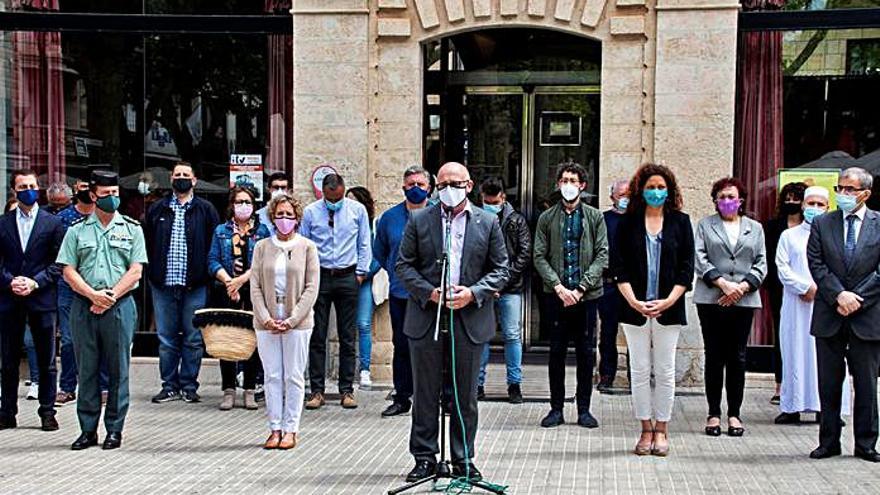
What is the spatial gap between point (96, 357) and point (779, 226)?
20.0 feet

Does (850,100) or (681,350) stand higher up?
(850,100)

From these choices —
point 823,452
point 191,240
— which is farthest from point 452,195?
point 191,240

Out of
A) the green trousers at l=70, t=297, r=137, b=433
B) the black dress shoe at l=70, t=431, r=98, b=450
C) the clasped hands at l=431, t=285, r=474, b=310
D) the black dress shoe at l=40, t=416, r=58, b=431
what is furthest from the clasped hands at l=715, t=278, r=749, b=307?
the black dress shoe at l=40, t=416, r=58, b=431

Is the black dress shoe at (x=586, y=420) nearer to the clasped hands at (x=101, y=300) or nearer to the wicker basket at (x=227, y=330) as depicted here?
the wicker basket at (x=227, y=330)

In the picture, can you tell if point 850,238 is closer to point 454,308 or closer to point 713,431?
point 713,431

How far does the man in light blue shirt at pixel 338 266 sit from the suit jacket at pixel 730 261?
321 cm

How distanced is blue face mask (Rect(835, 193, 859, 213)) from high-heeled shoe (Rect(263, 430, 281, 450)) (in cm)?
465

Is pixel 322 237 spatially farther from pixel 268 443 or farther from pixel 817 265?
pixel 817 265

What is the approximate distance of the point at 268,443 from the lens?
8805 mm

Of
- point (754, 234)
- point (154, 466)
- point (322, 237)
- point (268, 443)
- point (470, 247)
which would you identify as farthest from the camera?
point (322, 237)

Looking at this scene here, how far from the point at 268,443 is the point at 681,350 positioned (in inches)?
190

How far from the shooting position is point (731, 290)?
926 centimetres

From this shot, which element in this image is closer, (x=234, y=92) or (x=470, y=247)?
(x=470, y=247)

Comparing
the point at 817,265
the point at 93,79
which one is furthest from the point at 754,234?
the point at 93,79
